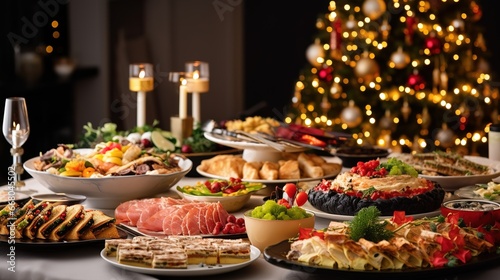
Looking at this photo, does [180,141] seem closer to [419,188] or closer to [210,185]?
[210,185]

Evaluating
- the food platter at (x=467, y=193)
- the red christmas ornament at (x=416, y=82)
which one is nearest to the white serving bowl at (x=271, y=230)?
the food platter at (x=467, y=193)

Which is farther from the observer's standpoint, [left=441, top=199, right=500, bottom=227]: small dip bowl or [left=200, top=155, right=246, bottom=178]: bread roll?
[left=200, top=155, right=246, bottom=178]: bread roll

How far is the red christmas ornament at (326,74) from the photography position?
257 inches

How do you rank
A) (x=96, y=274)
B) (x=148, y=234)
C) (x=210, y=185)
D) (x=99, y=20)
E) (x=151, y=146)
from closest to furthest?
(x=96, y=274) → (x=148, y=234) → (x=210, y=185) → (x=151, y=146) → (x=99, y=20)

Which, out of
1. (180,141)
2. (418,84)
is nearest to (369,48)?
(418,84)

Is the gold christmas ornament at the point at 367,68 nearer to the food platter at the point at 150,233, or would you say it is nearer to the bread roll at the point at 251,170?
the bread roll at the point at 251,170

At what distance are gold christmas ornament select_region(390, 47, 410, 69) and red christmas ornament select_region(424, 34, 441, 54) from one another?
0.55ft

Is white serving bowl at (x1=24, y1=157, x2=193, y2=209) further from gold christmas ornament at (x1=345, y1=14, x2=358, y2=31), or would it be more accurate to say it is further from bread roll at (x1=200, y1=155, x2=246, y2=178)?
gold christmas ornament at (x1=345, y1=14, x2=358, y2=31)

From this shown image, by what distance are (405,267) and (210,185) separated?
0.94 metres

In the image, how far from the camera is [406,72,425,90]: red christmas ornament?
6.24m

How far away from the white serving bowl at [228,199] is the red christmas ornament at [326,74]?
13.3 ft

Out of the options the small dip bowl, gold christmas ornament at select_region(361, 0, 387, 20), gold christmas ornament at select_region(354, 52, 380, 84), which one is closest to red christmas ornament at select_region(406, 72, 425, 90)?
gold christmas ornament at select_region(354, 52, 380, 84)

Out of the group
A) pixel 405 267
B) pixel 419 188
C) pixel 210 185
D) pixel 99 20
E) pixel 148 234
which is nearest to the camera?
pixel 405 267

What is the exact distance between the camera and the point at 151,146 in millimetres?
3275
